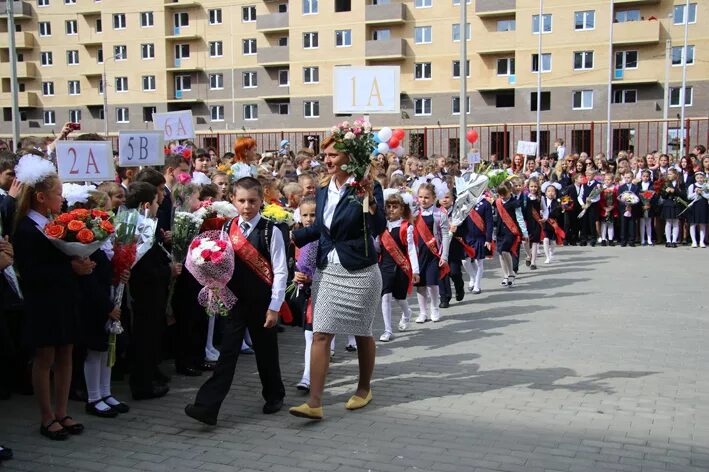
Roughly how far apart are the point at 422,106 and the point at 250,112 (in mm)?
14622

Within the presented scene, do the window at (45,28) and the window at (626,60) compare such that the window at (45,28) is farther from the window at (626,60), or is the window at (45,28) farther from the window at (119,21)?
the window at (626,60)

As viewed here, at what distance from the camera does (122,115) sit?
63344mm

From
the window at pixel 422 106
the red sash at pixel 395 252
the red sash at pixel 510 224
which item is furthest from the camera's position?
the window at pixel 422 106

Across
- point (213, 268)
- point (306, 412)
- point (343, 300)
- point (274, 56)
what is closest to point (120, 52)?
point (274, 56)

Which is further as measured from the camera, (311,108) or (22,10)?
(22,10)

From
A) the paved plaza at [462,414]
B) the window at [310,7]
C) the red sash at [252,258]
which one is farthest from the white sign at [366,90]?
the window at [310,7]

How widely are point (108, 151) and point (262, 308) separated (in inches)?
113

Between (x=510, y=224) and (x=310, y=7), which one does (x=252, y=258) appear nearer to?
(x=510, y=224)

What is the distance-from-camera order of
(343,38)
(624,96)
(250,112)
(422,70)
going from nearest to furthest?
(624,96) < (422,70) < (343,38) < (250,112)

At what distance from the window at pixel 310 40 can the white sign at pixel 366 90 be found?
156ft

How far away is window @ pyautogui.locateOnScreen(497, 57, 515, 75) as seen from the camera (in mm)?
51969

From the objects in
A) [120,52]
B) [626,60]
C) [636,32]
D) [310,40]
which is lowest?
[626,60]

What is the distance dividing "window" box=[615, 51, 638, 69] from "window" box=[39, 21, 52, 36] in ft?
158

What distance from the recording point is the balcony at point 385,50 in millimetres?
53375
